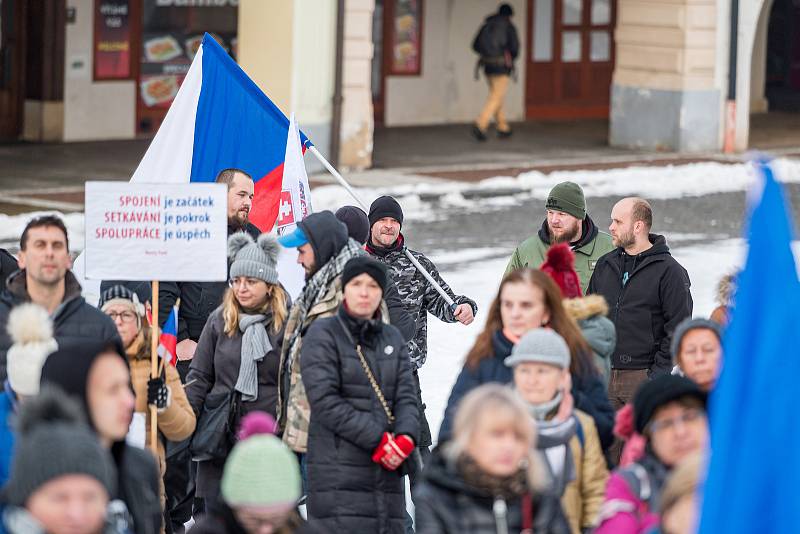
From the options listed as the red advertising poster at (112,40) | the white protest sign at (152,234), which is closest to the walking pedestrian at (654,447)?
the white protest sign at (152,234)

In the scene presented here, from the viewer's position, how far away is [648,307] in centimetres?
872

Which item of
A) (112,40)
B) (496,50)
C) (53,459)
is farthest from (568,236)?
(496,50)

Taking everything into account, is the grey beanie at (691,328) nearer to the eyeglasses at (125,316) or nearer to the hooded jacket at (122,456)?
the hooded jacket at (122,456)

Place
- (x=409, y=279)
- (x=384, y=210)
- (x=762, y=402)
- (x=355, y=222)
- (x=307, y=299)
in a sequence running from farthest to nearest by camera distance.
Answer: (x=409, y=279) < (x=384, y=210) < (x=355, y=222) < (x=307, y=299) < (x=762, y=402)

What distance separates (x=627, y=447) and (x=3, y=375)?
249 centimetres

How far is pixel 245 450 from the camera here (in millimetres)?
5004

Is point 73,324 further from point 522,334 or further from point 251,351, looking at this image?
point 522,334

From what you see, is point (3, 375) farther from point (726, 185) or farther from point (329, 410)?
point (726, 185)

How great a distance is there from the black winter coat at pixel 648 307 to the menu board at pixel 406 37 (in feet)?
59.4

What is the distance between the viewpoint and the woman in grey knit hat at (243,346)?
7.77 meters

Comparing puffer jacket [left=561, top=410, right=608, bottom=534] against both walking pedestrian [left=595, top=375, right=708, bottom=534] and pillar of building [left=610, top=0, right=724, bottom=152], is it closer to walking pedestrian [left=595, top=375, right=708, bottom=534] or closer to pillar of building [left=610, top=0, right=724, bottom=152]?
walking pedestrian [left=595, top=375, right=708, bottom=534]

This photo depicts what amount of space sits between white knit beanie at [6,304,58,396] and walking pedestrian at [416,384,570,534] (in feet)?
4.95

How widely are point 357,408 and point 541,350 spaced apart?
1.39 m

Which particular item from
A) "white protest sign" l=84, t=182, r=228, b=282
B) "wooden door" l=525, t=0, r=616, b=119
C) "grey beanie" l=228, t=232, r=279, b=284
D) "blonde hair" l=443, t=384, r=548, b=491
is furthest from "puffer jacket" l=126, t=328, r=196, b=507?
"wooden door" l=525, t=0, r=616, b=119
